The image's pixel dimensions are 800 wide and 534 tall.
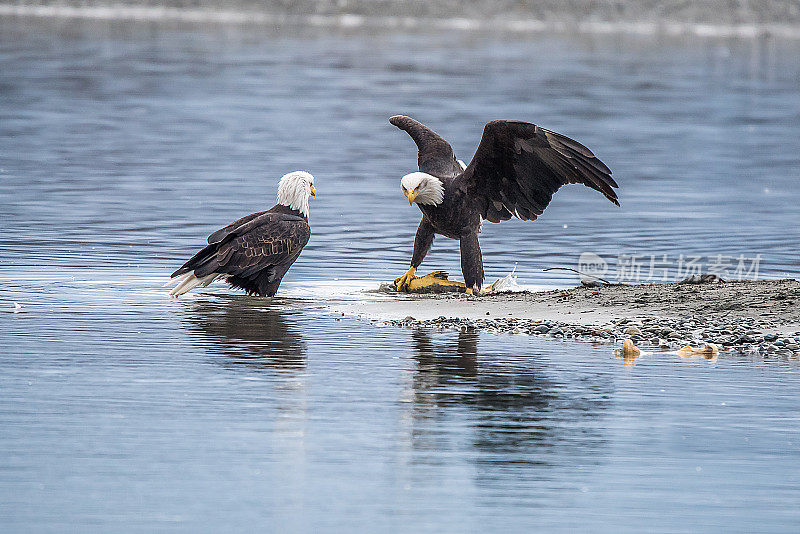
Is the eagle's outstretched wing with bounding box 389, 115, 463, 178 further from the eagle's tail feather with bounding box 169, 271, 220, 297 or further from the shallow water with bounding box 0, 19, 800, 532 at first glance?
the eagle's tail feather with bounding box 169, 271, 220, 297

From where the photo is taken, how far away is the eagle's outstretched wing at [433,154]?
47.5ft

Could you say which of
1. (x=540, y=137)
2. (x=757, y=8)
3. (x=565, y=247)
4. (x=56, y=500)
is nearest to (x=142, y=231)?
(x=565, y=247)

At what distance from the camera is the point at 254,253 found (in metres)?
13.3

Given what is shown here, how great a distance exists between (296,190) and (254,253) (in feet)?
3.76

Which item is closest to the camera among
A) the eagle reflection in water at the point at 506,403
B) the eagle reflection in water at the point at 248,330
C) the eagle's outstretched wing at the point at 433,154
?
Answer: the eagle reflection in water at the point at 506,403

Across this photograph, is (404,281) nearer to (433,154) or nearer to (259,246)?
(259,246)

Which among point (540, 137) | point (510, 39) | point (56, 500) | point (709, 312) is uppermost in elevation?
point (510, 39)

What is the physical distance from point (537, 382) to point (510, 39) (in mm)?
69705

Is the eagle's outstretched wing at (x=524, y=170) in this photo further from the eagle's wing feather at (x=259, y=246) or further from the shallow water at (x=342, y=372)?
the eagle's wing feather at (x=259, y=246)

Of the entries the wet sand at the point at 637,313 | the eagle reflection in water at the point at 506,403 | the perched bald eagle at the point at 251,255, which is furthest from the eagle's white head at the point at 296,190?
the eagle reflection in water at the point at 506,403

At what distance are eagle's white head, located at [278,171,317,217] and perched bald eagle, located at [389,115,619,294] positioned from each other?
100 cm

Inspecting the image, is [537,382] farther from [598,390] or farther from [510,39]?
[510,39]

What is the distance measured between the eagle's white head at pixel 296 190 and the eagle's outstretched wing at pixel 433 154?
105cm

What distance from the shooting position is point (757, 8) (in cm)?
9256
